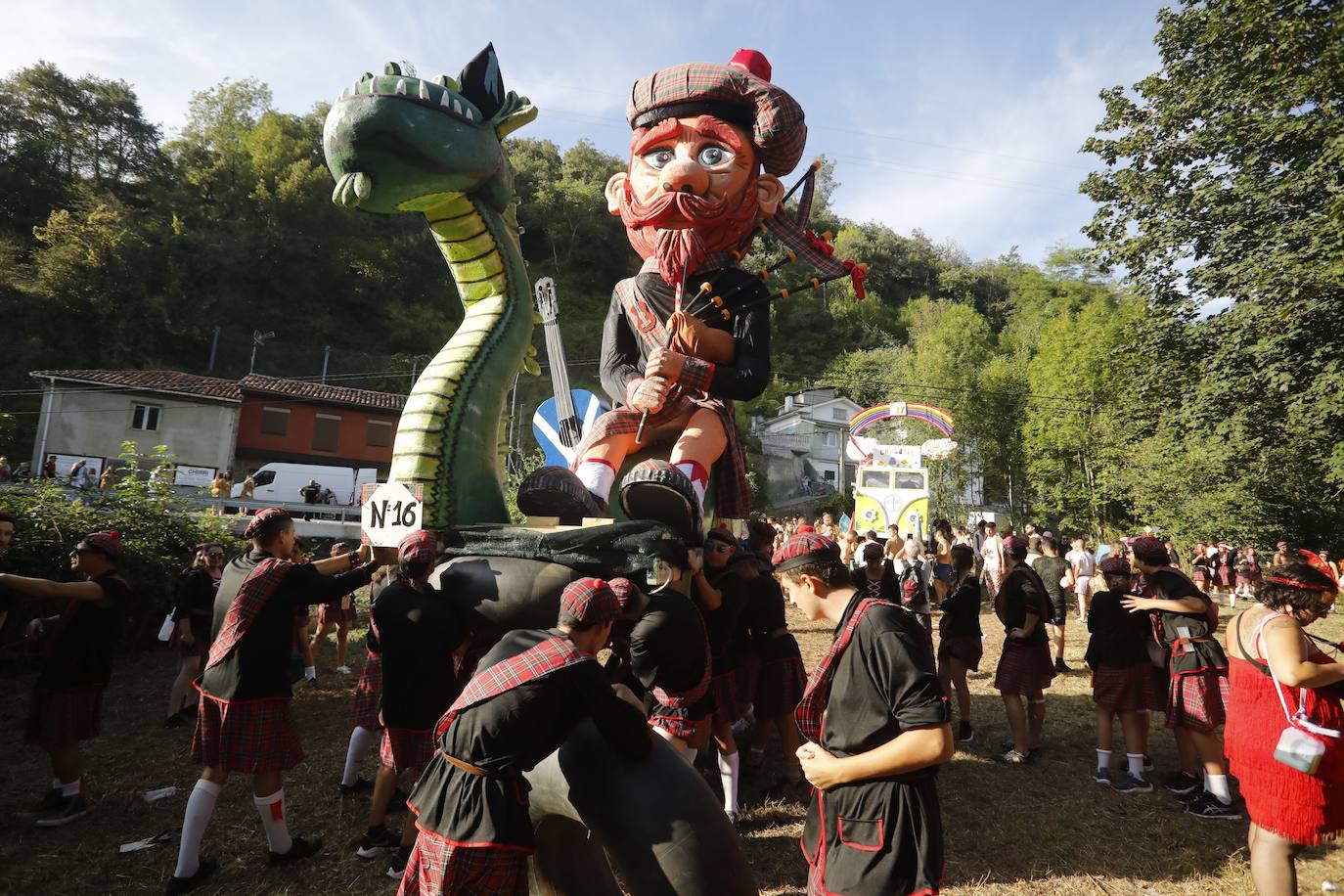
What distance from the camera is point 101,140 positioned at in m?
30.4

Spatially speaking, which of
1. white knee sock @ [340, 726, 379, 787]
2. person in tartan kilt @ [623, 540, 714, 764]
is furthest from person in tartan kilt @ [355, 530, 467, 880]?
person in tartan kilt @ [623, 540, 714, 764]

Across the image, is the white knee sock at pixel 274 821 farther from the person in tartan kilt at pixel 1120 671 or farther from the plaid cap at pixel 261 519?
the person in tartan kilt at pixel 1120 671

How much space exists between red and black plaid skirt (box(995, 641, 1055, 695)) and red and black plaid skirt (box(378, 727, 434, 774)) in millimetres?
3834

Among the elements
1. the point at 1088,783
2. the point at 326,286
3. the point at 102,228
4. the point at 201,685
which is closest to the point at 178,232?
the point at 102,228

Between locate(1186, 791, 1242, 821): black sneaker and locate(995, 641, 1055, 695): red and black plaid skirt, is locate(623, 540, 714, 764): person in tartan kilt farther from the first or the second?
locate(1186, 791, 1242, 821): black sneaker

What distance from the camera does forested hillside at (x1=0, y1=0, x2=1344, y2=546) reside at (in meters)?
11.9

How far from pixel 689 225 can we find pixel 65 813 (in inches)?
189

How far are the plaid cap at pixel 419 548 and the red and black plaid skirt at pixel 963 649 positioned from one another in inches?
153

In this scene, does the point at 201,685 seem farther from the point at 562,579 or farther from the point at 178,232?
the point at 178,232

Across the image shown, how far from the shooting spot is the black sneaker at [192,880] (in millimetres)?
3170

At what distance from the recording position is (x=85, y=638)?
3.94 metres

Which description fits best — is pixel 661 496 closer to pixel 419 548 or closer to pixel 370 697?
pixel 419 548

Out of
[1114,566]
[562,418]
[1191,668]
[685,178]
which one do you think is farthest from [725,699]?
[562,418]

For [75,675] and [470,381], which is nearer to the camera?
[470,381]
